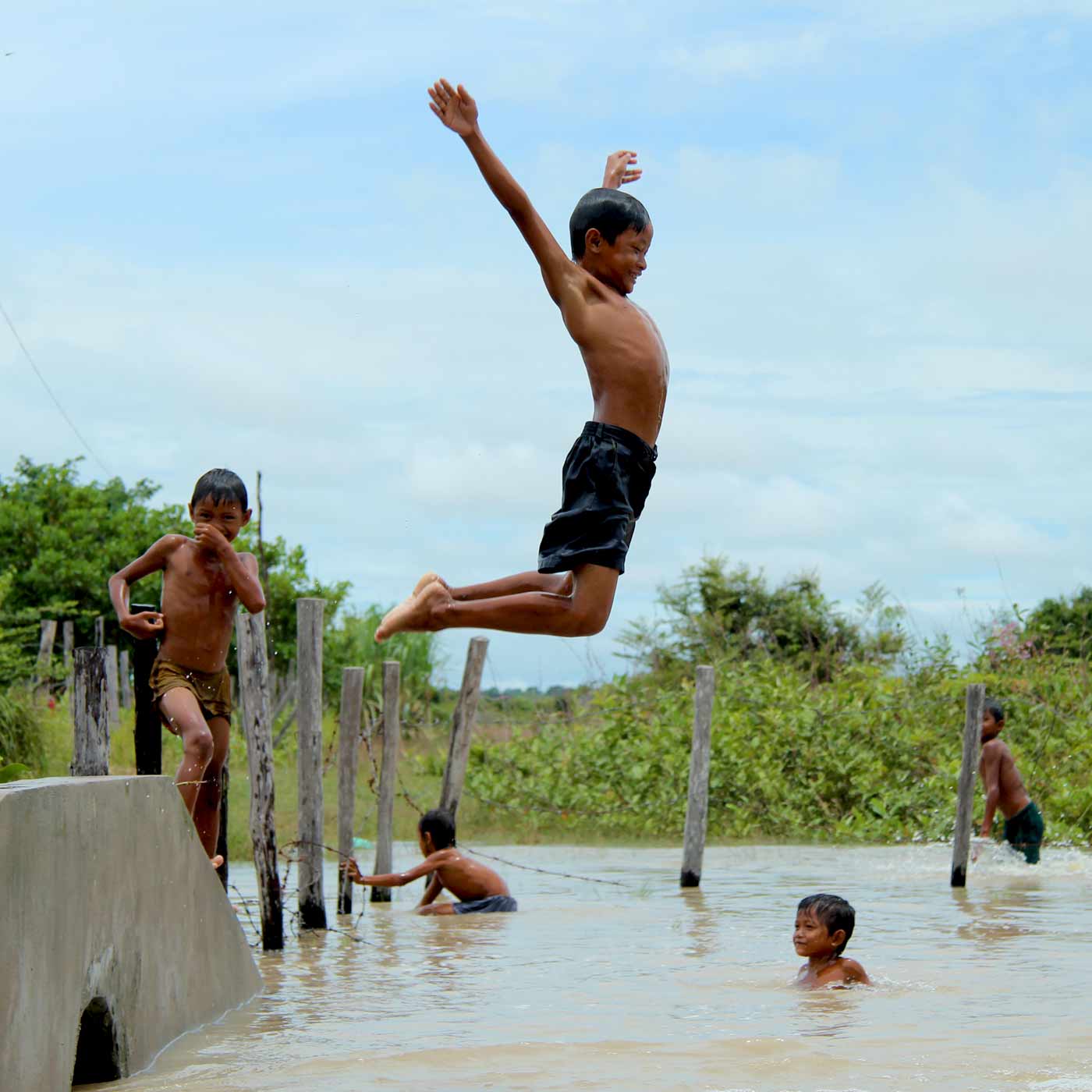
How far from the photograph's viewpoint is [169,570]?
7.38 meters

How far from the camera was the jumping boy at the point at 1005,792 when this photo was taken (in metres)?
13.4

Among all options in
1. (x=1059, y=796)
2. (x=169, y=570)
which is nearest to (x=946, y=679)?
(x=1059, y=796)

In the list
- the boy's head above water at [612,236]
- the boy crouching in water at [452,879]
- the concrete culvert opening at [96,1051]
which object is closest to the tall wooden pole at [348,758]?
the boy crouching in water at [452,879]

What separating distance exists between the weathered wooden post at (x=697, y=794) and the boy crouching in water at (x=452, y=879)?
73.0 inches

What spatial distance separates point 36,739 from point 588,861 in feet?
18.7

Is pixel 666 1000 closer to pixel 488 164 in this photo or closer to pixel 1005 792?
pixel 488 164

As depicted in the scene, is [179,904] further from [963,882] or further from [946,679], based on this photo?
[946,679]

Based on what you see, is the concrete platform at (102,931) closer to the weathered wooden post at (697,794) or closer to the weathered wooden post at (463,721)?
the weathered wooden post at (463,721)

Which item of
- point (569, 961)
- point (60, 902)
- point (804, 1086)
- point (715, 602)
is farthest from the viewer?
point (715, 602)

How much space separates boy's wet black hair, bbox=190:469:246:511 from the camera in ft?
23.6

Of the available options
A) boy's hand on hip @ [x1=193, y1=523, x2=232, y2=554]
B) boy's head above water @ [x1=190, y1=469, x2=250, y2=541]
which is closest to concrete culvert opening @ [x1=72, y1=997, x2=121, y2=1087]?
boy's hand on hip @ [x1=193, y1=523, x2=232, y2=554]

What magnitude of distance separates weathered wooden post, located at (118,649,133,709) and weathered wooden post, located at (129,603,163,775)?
54.8 feet

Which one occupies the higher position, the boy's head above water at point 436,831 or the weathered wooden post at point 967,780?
the weathered wooden post at point 967,780

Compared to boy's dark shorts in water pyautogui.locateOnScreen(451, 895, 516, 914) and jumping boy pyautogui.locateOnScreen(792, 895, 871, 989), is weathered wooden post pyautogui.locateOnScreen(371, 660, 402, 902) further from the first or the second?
jumping boy pyautogui.locateOnScreen(792, 895, 871, 989)
